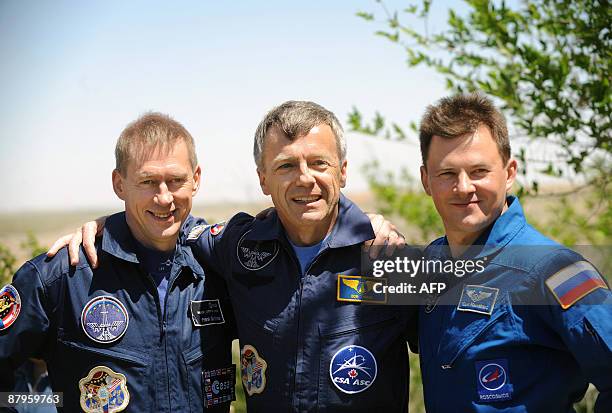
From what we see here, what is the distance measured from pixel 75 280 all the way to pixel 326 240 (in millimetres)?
1233

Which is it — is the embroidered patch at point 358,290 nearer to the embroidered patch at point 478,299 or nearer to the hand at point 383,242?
the hand at point 383,242

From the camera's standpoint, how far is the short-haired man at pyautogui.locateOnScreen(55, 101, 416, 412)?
3.25 m

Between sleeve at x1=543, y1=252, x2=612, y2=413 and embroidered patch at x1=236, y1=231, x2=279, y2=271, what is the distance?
1.34m

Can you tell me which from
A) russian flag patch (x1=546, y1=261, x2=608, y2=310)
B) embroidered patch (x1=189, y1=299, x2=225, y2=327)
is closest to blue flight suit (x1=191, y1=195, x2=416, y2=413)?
embroidered patch (x1=189, y1=299, x2=225, y2=327)

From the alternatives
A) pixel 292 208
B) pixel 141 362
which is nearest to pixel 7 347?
pixel 141 362

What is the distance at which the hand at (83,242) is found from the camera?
3447 mm

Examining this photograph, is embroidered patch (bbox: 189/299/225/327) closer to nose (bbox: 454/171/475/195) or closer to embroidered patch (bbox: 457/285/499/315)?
embroidered patch (bbox: 457/285/499/315)

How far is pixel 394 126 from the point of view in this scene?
458cm

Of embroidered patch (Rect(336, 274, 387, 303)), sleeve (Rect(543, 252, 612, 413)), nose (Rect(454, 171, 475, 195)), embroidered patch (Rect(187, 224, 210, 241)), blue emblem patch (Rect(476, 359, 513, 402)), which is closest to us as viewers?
sleeve (Rect(543, 252, 612, 413))

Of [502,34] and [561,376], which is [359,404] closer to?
[561,376]

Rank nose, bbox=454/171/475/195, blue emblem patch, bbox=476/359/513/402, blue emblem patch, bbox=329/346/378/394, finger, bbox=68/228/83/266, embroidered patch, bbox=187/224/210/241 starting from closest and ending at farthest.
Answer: blue emblem patch, bbox=476/359/513/402 → nose, bbox=454/171/475/195 → blue emblem patch, bbox=329/346/378/394 → finger, bbox=68/228/83/266 → embroidered patch, bbox=187/224/210/241

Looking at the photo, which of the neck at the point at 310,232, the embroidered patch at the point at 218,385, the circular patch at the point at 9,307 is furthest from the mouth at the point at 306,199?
the circular patch at the point at 9,307

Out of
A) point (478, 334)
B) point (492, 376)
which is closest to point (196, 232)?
point (478, 334)

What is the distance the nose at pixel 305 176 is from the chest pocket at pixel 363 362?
639mm
